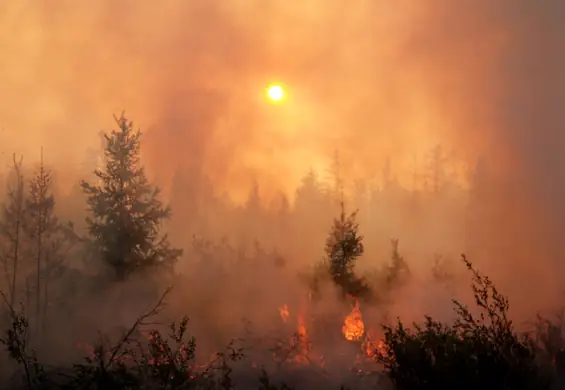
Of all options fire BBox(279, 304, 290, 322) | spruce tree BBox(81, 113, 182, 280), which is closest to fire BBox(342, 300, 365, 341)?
fire BBox(279, 304, 290, 322)

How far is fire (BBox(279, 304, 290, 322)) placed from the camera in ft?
47.1

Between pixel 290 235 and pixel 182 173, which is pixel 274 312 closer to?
pixel 290 235

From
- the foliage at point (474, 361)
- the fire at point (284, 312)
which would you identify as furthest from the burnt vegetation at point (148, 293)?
the foliage at point (474, 361)

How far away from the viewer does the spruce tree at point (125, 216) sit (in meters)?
14.1

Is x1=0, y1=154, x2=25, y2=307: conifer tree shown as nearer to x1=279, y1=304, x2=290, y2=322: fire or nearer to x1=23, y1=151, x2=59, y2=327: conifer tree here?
x1=23, y1=151, x2=59, y2=327: conifer tree

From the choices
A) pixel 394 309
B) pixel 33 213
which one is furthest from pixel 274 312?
pixel 33 213

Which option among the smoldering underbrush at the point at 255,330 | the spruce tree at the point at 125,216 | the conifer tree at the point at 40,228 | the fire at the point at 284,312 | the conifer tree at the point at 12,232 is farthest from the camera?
the conifer tree at the point at 12,232

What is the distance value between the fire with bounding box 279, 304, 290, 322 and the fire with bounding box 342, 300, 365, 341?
1.74 m

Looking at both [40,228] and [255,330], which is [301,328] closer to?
[255,330]

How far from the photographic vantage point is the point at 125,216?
14.3 metres

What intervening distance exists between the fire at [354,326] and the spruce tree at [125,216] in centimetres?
498

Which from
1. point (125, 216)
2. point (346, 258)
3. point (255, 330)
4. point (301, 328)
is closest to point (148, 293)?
point (125, 216)

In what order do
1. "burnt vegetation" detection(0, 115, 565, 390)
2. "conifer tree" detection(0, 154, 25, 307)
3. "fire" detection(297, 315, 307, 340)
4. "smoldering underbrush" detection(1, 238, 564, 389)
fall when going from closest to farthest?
"smoldering underbrush" detection(1, 238, 564, 389)
"burnt vegetation" detection(0, 115, 565, 390)
"fire" detection(297, 315, 307, 340)
"conifer tree" detection(0, 154, 25, 307)

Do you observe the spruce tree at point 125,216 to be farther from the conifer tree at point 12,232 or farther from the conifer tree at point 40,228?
Result: the conifer tree at point 12,232
